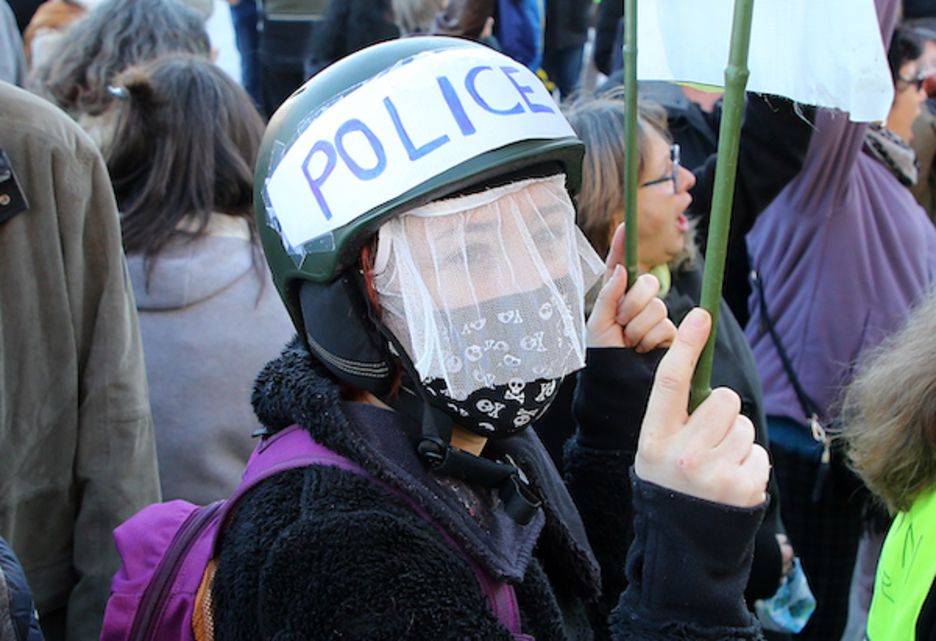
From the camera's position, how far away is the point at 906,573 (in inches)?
65.7

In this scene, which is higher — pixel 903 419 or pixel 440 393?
pixel 440 393

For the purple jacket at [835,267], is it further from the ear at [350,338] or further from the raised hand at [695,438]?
the ear at [350,338]

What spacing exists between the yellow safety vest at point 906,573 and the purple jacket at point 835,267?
125 cm

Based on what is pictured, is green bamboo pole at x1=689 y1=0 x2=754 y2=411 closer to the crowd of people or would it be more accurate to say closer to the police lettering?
the crowd of people

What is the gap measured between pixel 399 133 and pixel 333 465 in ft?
1.82

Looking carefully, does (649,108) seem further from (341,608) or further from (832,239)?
(341,608)

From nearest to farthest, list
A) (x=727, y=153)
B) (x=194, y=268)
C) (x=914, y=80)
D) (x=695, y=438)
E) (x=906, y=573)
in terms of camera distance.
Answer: (x=727, y=153) → (x=695, y=438) → (x=906, y=573) → (x=194, y=268) → (x=914, y=80)

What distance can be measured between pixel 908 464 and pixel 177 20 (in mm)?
2981

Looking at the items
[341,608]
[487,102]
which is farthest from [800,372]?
[341,608]

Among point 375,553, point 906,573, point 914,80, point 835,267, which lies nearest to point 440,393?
point 375,553

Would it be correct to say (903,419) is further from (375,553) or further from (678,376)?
(375,553)

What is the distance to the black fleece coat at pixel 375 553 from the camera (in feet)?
3.86

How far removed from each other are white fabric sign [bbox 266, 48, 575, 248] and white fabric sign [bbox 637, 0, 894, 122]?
295 millimetres

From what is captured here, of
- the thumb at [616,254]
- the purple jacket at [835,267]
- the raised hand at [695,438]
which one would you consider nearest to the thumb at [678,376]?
the raised hand at [695,438]
